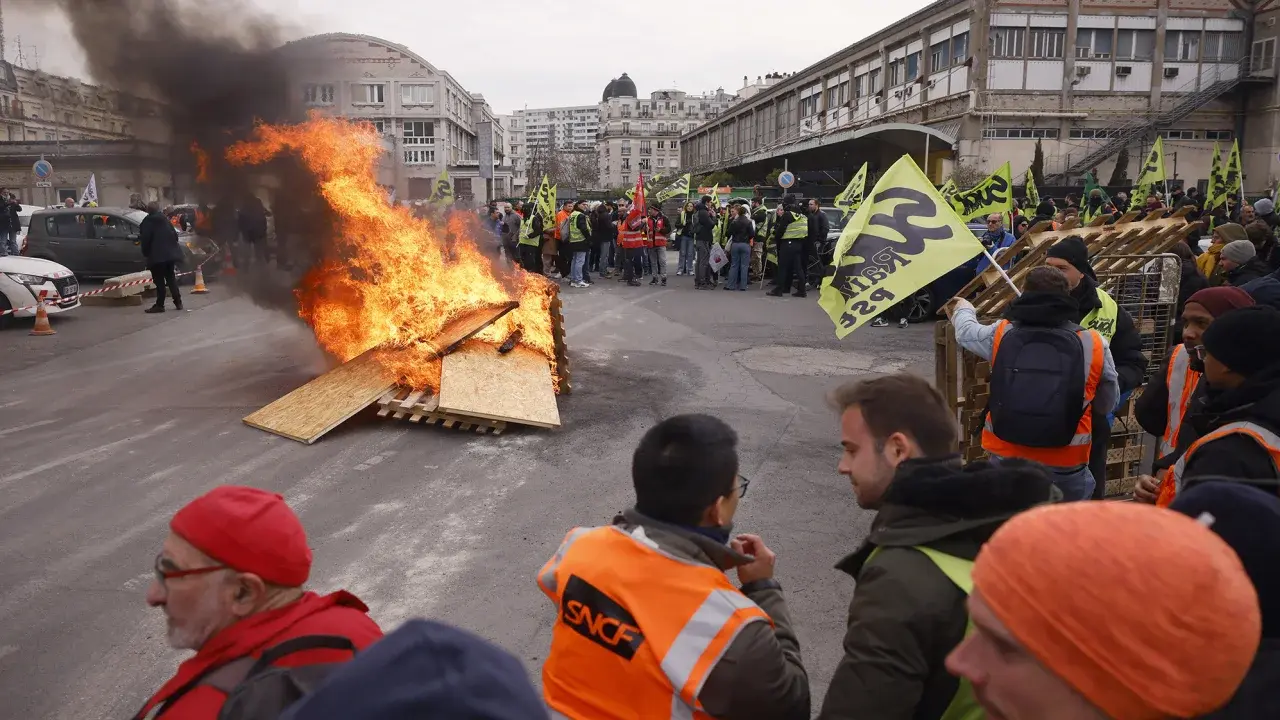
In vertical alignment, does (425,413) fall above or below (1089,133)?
below

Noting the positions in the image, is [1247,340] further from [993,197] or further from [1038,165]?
[1038,165]

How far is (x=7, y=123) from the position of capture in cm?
2425

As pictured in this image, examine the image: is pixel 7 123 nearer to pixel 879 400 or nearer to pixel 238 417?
A: pixel 238 417

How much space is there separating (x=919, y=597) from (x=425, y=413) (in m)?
6.89

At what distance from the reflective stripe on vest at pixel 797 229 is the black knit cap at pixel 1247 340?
15277 millimetres

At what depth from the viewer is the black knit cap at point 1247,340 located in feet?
10.3

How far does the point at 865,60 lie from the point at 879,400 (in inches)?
2105

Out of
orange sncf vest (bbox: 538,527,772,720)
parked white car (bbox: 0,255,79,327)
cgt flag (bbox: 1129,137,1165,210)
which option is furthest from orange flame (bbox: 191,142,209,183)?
cgt flag (bbox: 1129,137,1165,210)

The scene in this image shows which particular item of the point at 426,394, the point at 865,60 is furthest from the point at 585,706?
the point at 865,60

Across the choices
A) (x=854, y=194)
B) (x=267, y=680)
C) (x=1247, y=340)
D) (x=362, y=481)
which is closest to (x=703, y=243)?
(x=854, y=194)

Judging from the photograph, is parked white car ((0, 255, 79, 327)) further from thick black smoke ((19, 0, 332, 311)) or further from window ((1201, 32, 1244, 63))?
window ((1201, 32, 1244, 63))

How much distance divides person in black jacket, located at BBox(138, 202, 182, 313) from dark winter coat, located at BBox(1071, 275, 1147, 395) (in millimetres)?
14007

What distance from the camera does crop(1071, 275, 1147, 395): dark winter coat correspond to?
527cm

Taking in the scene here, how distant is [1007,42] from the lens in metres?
39.3
